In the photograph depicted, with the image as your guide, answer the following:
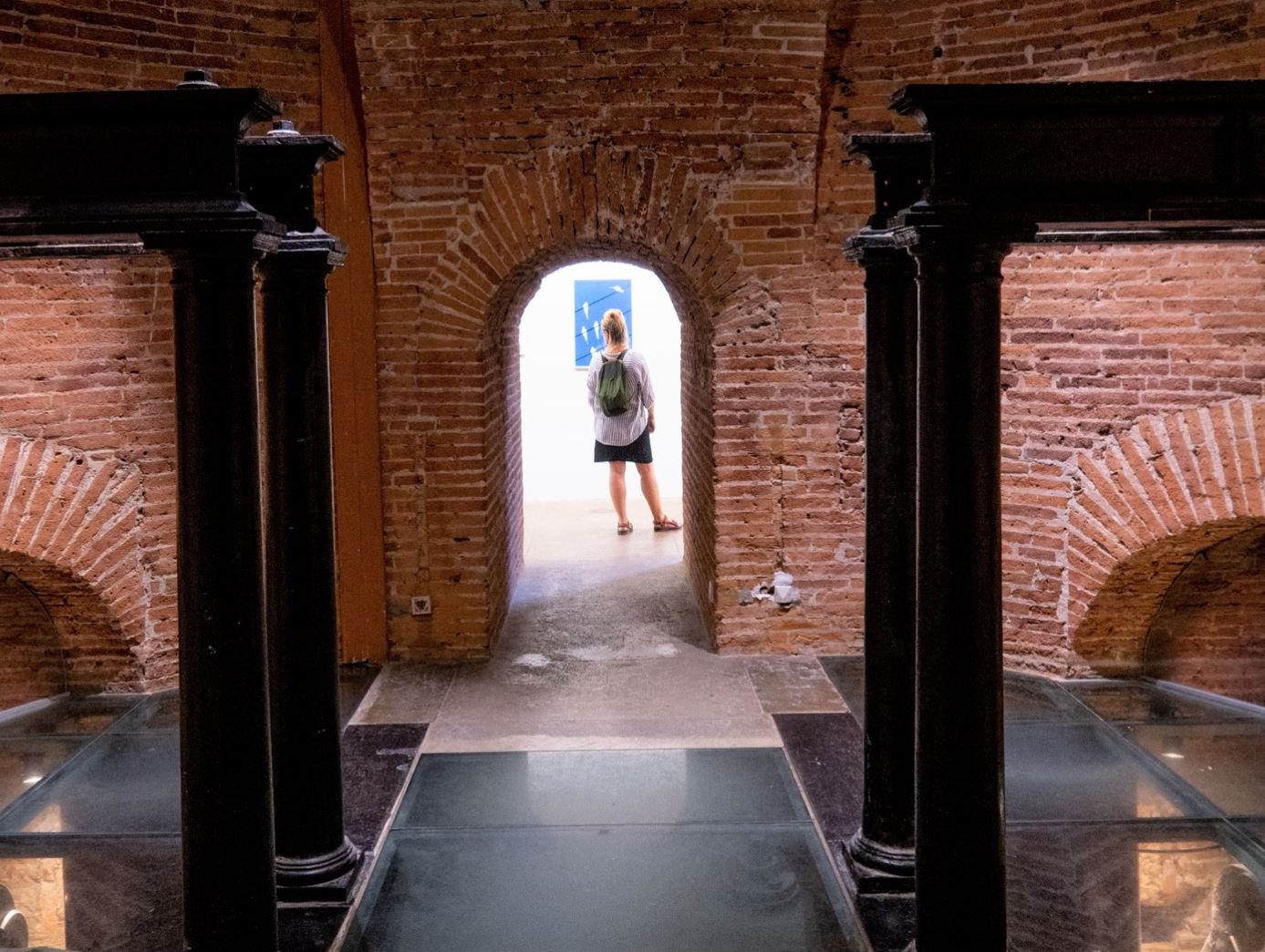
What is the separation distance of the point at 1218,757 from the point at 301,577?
4050mm

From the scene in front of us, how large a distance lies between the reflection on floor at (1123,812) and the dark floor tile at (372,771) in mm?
1759

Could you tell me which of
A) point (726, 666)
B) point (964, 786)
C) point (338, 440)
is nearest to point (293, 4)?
point (338, 440)

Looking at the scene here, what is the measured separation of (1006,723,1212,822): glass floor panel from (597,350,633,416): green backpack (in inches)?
177

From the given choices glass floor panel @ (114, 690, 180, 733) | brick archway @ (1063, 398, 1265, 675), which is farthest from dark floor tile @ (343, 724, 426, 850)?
brick archway @ (1063, 398, 1265, 675)

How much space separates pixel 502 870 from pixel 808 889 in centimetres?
111

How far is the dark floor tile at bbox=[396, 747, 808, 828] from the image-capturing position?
5020 millimetres

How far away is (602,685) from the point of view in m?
6.70

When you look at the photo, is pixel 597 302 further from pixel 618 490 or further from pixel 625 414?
pixel 625 414

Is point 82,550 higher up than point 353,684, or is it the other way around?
point 82,550

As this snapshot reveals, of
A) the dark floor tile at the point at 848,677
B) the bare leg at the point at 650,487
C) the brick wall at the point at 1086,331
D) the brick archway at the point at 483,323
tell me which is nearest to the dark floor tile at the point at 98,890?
the brick archway at the point at 483,323

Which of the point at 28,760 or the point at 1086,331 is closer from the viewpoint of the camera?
the point at 28,760

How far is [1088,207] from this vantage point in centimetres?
324

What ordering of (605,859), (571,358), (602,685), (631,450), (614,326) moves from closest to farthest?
(605,859) < (602,685) < (614,326) < (631,450) < (571,358)

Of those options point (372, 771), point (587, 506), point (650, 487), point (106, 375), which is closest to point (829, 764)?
point (372, 771)
